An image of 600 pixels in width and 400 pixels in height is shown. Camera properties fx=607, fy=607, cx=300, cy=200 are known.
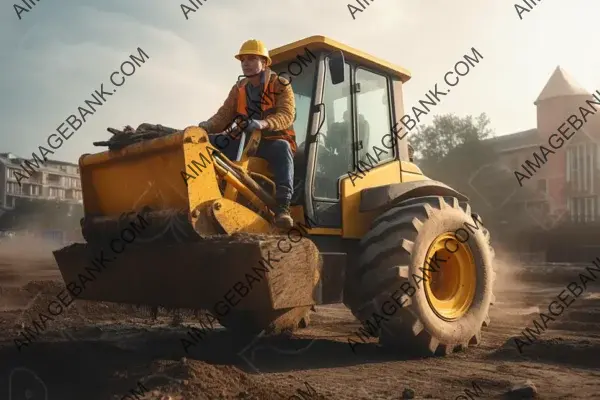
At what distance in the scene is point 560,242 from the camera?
76.6 ft

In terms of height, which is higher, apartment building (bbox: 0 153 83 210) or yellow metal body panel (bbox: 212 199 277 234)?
apartment building (bbox: 0 153 83 210)

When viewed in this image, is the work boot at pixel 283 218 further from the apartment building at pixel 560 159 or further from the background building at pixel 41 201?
the background building at pixel 41 201

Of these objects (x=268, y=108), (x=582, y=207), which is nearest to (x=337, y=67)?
(x=268, y=108)

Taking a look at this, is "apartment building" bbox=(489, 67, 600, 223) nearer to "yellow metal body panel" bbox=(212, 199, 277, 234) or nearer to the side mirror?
the side mirror

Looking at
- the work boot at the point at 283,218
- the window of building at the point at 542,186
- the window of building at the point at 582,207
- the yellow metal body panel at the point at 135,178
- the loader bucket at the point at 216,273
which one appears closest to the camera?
the loader bucket at the point at 216,273

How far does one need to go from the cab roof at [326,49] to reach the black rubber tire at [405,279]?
61.0 inches

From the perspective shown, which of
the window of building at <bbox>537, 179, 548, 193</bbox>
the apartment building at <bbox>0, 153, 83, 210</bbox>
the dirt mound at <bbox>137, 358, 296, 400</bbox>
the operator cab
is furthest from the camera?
the apartment building at <bbox>0, 153, 83, 210</bbox>

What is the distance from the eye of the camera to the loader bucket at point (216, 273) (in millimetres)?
4312

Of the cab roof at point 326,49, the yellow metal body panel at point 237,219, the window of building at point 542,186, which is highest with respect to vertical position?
the window of building at point 542,186

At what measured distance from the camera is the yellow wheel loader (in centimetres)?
455

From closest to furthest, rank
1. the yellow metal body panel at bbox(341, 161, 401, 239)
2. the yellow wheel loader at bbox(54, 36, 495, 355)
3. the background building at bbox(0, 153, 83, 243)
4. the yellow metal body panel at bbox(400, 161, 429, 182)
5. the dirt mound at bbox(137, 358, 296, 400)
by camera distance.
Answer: the dirt mound at bbox(137, 358, 296, 400)
the yellow wheel loader at bbox(54, 36, 495, 355)
the yellow metal body panel at bbox(341, 161, 401, 239)
the yellow metal body panel at bbox(400, 161, 429, 182)
the background building at bbox(0, 153, 83, 243)

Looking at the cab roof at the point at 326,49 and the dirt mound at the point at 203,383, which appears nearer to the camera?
the dirt mound at the point at 203,383

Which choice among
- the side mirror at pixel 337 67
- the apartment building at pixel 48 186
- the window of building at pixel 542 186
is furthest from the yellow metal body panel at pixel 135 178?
the apartment building at pixel 48 186

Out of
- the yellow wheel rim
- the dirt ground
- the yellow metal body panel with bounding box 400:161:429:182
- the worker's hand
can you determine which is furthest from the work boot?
the yellow metal body panel with bounding box 400:161:429:182
